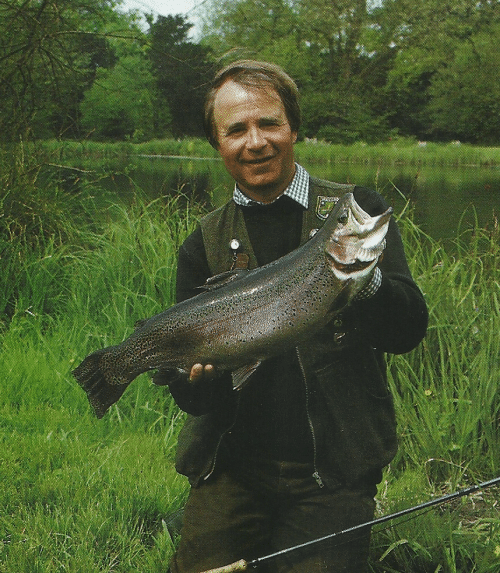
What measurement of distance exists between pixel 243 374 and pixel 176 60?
6.28m

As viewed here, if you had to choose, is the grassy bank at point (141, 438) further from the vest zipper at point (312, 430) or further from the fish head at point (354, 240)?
the fish head at point (354, 240)

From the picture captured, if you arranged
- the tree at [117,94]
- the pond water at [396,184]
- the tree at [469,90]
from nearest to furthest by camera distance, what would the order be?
the pond water at [396,184] → the tree at [117,94] → the tree at [469,90]

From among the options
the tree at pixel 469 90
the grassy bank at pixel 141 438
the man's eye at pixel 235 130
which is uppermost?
the tree at pixel 469 90

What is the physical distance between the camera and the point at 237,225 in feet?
6.87

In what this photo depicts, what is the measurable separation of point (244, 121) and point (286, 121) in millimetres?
139

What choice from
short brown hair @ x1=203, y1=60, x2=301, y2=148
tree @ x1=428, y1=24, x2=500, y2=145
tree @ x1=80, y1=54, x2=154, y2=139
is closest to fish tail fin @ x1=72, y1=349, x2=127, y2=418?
short brown hair @ x1=203, y1=60, x2=301, y2=148

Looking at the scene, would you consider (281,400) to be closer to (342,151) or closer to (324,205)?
(324,205)

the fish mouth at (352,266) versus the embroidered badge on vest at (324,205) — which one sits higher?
the embroidered badge on vest at (324,205)

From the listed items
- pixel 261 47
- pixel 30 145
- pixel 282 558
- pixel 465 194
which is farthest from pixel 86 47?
pixel 465 194

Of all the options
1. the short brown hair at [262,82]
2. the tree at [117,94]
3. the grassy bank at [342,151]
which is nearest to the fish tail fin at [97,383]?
the short brown hair at [262,82]

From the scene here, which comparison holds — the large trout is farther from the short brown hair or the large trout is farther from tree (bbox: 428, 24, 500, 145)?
tree (bbox: 428, 24, 500, 145)

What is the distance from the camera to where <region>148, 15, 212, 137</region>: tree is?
7367mm

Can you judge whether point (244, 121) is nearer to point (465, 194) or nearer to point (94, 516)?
point (94, 516)

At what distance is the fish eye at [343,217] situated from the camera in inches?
58.0
